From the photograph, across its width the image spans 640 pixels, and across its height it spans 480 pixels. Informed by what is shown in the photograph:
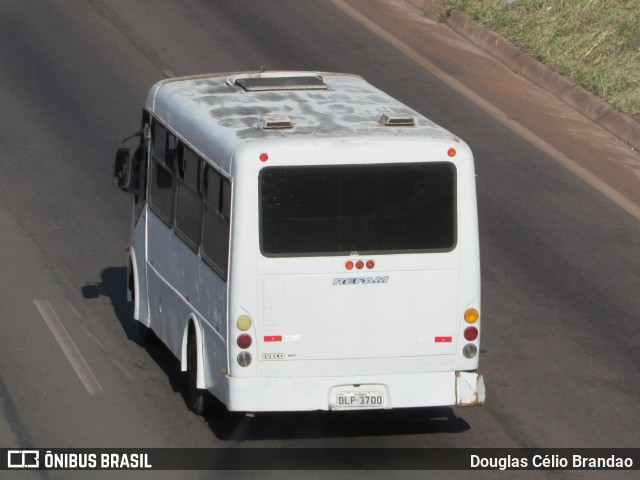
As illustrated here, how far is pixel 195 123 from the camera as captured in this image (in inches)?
427

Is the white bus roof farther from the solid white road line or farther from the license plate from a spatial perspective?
the solid white road line

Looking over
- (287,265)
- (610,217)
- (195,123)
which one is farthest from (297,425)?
(610,217)

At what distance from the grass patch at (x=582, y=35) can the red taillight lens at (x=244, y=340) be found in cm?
1130

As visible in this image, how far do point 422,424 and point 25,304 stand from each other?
4.67 m

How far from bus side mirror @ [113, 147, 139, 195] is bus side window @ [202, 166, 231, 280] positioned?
1991 mm

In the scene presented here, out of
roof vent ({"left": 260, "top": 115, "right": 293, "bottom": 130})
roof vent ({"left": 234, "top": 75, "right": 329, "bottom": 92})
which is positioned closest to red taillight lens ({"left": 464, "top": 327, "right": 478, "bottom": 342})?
roof vent ({"left": 260, "top": 115, "right": 293, "bottom": 130})

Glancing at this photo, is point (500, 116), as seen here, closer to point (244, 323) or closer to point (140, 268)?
point (140, 268)

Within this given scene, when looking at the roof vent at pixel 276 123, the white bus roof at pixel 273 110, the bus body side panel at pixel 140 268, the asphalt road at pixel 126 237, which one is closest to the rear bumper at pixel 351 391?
the asphalt road at pixel 126 237

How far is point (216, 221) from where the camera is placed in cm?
1034

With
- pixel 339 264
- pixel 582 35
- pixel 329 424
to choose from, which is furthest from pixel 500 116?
pixel 339 264

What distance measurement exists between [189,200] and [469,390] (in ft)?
9.14

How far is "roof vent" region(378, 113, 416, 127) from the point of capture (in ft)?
33.9

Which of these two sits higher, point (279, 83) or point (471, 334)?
point (279, 83)

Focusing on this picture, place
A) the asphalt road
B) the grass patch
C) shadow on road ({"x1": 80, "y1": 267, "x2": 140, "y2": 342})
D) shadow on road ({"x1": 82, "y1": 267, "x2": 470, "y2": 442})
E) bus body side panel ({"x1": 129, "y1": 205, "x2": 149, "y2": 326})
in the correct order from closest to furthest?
shadow on road ({"x1": 82, "y1": 267, "x2": 470, "y2": 442}), the asphalt road, bus body side panel ({"x1": 129, "y1": 205, "x2": 149, "y2": 326}), shadow on road ({"x1": 80, "y1": 267, "x2": 140, "y2": 342}), the grass patch
